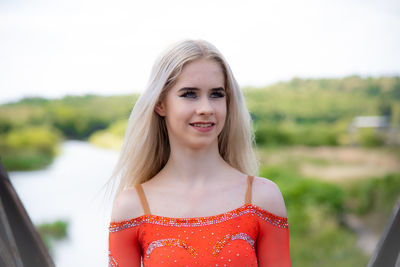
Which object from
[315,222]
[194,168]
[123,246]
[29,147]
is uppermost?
[194,168]

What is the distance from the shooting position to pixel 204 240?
1636 millimetres

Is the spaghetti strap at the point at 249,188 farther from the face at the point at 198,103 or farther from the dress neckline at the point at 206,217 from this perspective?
the face at the point at 198,103

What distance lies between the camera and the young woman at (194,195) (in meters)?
1.65

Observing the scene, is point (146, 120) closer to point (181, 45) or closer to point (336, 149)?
point (181, 45)

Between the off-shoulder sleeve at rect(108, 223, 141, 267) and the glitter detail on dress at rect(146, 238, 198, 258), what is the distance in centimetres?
7

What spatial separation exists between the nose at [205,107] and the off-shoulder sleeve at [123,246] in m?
0.49

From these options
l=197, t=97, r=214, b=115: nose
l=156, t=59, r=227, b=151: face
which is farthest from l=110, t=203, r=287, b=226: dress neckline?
l=197, t=97, r=214, b=115: nose

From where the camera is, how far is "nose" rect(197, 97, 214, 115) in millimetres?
1652

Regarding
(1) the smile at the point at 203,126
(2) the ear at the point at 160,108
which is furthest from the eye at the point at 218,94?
(2) the ear at the point at 160,108

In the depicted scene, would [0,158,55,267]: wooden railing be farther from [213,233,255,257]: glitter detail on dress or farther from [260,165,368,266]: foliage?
[260,165,368,266]: foliage

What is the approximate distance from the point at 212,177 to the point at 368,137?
27.9ft

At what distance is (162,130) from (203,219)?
449mm

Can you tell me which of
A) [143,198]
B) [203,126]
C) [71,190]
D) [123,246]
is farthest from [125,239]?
[71,190]

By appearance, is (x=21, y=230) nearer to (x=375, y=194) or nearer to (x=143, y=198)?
(x=143, y=198)
